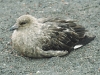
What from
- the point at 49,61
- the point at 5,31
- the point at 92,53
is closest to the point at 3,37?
the point at 5,31

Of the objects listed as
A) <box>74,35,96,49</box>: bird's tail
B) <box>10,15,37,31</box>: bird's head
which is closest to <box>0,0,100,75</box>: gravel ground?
<box>74,35,96,49</box>: bird's tail

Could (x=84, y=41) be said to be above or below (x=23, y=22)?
below

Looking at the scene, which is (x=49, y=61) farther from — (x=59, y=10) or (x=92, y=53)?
(x=59, y=10)

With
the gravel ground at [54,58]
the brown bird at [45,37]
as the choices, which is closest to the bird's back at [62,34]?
the brown bird at [45,37]

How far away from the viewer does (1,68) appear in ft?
23.1

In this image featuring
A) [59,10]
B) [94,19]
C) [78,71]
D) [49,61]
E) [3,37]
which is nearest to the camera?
[78,71]

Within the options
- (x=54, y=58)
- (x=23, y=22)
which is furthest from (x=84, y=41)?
(x=23, y=22)

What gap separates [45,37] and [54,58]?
487mm

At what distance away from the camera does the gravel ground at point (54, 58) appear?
6.93 metres

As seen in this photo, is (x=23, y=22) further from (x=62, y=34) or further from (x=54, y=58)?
(x=54, y=58)

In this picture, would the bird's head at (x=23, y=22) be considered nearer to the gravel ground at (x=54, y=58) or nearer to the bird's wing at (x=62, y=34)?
the bird's wing at (x=62, y=34)

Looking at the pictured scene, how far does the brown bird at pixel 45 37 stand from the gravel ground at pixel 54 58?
15 centimetres

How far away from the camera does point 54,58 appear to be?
7395 millimetres

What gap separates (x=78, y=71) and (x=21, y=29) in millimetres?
1676
